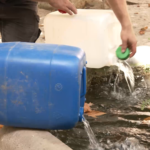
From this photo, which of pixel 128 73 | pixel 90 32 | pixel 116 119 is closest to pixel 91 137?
pixel 116 119

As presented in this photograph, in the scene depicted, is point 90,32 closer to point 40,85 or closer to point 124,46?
point 124,46

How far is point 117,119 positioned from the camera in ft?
6.51

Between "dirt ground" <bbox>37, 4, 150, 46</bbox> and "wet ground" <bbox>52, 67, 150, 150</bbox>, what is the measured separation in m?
0.94

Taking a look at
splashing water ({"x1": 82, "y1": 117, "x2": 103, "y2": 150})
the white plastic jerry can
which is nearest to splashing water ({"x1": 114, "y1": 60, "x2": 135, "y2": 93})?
the white plastic jerry can

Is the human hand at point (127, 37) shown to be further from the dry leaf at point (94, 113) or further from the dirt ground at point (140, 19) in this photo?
the dirt ground at point (140, 19)

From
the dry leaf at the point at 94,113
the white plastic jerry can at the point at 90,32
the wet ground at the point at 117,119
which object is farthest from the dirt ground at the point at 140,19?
the dry leaf at the point at 94,113

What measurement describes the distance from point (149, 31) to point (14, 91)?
2.89 m

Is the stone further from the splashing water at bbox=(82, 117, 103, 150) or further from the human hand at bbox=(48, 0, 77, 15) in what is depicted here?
the human hand at bbox=(48, 0, 77, 15)

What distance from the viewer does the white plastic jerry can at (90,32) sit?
212 cm

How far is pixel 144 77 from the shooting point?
2629 millimetres

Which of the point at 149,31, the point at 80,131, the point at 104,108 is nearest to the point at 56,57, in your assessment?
the point at 80,131

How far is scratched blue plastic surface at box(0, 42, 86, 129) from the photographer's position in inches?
49.3

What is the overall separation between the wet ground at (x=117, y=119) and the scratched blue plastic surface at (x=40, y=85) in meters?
0.43

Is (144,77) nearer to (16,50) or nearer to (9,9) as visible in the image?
(9,9)
